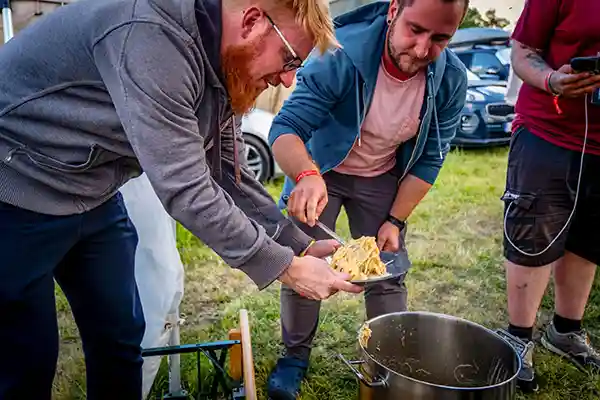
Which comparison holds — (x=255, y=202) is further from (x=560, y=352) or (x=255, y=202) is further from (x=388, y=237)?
(x=560, y=352)

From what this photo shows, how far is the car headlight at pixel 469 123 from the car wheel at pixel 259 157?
10.7ft

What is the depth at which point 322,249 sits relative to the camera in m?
1.93

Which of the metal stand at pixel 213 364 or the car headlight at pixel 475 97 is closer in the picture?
the metal stand at pixel 213 364

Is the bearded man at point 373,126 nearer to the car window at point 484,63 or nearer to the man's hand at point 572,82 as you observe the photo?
the man's hand at point 572,82

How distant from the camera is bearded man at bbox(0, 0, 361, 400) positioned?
1.23 meters

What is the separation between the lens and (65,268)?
68.1 inches

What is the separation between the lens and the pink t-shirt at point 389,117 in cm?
217

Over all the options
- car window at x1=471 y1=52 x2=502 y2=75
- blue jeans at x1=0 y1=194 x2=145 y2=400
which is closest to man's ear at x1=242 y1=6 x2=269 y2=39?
blue jeans at x1=0 y1=194 x2=145 y2=400

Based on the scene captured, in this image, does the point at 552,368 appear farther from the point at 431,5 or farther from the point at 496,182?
the point at 496,182

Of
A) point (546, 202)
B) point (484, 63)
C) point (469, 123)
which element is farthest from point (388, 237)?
point (484, 63)

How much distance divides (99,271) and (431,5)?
49.7 inches

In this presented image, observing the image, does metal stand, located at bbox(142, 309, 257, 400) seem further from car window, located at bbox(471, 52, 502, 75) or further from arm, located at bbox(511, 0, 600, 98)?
car window, located at bbox(471, 52, 502, 75)

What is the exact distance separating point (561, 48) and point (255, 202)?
1.35 meters

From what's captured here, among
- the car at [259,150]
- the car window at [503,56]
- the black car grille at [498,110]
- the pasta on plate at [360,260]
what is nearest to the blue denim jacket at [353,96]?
the pasta on plate at [360,260]
